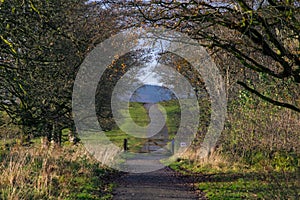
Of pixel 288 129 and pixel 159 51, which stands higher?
pixel 159 51

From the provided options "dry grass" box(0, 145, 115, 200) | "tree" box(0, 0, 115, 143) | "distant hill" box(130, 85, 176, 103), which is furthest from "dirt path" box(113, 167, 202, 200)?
"distant hill" box(130, 85, 176, 103)

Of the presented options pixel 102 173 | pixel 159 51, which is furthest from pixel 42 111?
pixel 159 51

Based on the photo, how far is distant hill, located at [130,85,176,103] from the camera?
64.8ft

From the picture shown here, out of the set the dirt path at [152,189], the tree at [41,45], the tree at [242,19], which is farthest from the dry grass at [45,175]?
the tree at [242,19]

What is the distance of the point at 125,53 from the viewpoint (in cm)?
1091

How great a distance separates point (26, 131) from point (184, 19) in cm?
921

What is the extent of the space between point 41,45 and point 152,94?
12.0 meters

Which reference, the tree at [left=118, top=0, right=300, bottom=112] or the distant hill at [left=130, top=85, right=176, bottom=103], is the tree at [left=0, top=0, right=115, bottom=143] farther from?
the distant hill at [left=130, top=85, right=176, bottom=103]

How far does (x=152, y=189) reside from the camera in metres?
12.1

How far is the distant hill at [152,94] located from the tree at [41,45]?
6687mm

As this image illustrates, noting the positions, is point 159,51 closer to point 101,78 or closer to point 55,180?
point 55,180

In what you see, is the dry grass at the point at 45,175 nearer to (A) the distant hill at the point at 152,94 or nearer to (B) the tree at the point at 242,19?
(B) the tree at the point at 242,19

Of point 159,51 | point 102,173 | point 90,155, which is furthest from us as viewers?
point 90,155

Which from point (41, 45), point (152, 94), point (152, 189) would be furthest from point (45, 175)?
point (152, 94)
